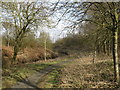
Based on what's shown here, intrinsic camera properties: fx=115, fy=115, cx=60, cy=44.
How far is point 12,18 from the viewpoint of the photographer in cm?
1042

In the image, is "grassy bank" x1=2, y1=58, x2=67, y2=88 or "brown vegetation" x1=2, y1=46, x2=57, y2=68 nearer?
"grassy bank" x1=2, y1=58, x2=67, y2=88

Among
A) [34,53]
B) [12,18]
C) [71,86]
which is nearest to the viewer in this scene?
[71,86]

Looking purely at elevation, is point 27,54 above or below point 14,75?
above

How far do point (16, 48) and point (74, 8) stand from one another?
296 inches

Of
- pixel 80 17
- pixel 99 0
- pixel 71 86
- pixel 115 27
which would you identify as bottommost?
pixel 71 86

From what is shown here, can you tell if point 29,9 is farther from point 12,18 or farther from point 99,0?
point 99,0

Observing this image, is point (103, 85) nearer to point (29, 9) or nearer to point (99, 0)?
point (99, 0)

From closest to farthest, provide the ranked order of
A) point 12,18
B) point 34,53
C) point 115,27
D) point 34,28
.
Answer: point 115,27, point 12,18, point 34,28, point 34,53

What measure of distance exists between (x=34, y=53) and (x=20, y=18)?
390 inches

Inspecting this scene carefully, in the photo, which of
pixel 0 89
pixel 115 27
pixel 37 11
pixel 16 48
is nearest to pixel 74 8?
pixel 115 27

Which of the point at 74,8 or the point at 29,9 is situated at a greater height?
the point at 29,9

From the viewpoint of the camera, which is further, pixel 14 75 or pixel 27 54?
pixel 27 54

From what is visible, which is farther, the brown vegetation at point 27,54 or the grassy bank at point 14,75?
the brown vegetation at point 27,54

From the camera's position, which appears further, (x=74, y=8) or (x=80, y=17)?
(x=80, y=17)
